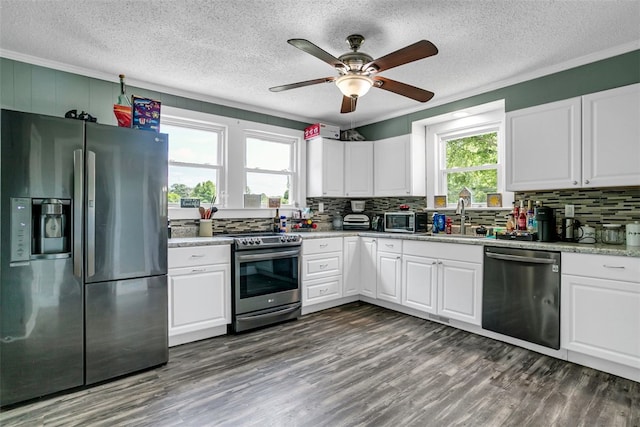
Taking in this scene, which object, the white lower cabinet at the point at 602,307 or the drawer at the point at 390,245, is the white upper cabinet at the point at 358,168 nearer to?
the drawer at the point at 390,245

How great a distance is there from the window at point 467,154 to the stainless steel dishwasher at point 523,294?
94 cm

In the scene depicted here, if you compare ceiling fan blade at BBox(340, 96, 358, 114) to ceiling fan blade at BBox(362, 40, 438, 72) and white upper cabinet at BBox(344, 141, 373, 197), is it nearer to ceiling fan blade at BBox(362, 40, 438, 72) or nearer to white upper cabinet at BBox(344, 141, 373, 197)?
ceiling fan blade at BBox(362, 40, 438, 72)

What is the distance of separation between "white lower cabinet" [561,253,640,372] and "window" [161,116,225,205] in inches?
136

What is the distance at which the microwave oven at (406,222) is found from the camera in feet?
12.9

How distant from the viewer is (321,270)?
379 cm

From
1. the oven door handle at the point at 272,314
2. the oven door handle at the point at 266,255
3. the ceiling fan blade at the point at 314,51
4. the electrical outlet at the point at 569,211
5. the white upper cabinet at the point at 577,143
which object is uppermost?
the ceiling fan blade at the point at 314,51

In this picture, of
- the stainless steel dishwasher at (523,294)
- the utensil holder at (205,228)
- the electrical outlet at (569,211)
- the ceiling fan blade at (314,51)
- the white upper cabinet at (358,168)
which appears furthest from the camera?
the white upper cabinet at (358,168)

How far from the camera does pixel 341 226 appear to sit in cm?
475

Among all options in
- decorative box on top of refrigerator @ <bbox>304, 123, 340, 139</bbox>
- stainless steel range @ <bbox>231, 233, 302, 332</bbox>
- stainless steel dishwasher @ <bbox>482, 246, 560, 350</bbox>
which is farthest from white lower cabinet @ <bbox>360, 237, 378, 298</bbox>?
decorative box on top of refrigerator @ <bbox>304, 123, 340, 139</bbox>

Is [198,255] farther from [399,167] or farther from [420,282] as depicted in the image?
[399,167]

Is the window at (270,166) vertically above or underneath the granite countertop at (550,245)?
above

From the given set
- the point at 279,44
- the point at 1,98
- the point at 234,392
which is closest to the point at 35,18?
the point at 1,98

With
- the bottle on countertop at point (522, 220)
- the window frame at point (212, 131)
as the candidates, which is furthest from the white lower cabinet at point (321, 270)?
the bottle on countertop at point (522, 220)

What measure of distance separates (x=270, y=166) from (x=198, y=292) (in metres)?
1.95
